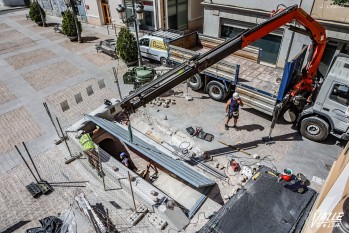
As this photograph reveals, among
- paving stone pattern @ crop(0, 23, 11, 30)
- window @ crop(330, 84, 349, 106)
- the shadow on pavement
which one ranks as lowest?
paving stone pattern @ crop(0, 23, 11, 30)

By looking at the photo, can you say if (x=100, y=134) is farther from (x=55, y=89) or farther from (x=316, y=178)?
(x=316, y=178)

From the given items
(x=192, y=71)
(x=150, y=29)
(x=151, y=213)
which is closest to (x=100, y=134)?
(x=151, y=213)

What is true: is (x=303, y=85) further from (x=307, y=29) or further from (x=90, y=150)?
(x=90, y=150)

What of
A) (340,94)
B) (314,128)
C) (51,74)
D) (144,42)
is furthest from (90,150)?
(51,74)

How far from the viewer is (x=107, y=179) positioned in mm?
8141

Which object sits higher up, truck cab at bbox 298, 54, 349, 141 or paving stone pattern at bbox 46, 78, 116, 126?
truck cab at bbox 298, 54, 349, 141

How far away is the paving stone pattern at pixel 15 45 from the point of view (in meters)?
20.3

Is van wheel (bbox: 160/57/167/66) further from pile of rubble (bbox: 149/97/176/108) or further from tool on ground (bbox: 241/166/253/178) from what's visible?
tool on ground (bbox: 241/166/253/178)

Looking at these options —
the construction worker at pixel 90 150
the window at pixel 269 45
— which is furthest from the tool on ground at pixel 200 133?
the window at pixel 269 45

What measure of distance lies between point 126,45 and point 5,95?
7.54 meters

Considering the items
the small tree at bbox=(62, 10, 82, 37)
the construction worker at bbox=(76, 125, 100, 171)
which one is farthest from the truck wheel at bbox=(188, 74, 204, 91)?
the small tree at bbox=(62, 10, 82, 37)

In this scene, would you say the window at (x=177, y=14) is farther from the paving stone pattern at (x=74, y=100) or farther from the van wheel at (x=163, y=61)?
the paving stone pattern at (x=74, y=100)

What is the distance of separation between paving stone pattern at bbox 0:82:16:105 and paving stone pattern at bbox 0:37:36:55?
6942 millimetres

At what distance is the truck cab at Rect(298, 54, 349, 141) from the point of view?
8695 mm
